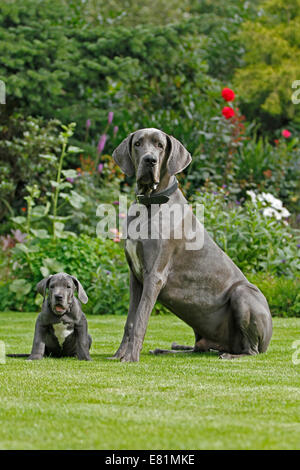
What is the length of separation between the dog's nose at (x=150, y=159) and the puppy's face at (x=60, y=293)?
1106mm

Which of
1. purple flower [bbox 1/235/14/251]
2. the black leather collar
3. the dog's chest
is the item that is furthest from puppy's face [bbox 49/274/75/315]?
purple flower [bbox 1/235/14/251]

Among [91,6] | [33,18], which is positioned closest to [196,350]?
[33,18]

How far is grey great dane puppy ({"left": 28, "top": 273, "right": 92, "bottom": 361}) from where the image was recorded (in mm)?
5441

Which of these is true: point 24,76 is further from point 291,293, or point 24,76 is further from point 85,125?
point 291,293

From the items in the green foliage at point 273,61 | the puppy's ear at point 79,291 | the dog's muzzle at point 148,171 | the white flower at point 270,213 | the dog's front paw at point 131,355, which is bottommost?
the dog's front paw at point 131,355

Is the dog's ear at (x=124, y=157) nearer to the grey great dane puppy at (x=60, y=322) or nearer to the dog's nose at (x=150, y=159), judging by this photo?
the dog's nose at (x=150, y=159)

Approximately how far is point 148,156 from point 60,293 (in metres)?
1.23

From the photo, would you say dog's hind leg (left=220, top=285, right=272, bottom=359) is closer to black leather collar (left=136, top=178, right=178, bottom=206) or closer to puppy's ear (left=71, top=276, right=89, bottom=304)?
black leather collar (left=136, top=178, right=178, bottom=206)

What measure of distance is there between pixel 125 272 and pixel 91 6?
711 inches

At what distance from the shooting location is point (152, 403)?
3.69 metres

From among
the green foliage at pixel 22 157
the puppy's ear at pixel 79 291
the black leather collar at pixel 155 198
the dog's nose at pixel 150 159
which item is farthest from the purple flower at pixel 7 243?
the dog's nose at pixel 150 159

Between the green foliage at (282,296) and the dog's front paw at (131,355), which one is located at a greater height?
the dog's front paw at (131,355)

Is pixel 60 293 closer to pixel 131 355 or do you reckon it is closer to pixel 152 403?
pixel 131 355

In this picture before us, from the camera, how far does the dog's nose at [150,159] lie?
5.48m
